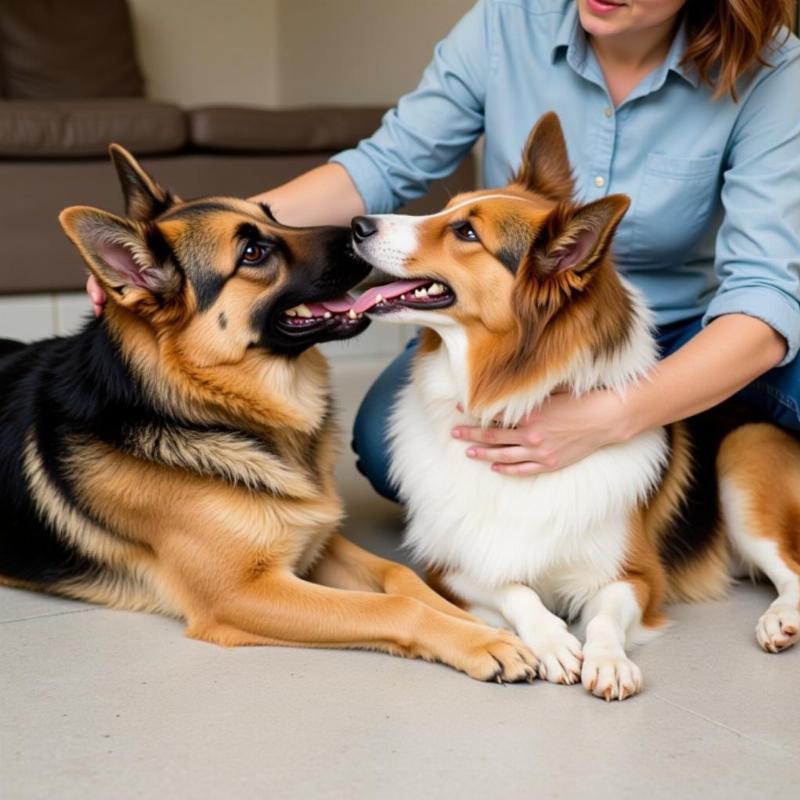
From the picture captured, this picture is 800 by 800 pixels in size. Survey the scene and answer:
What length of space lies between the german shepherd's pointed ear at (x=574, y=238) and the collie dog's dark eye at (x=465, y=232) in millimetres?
121

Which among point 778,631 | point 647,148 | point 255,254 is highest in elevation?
point 647,148

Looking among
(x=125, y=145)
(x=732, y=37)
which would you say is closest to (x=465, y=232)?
(x=732, y=37)

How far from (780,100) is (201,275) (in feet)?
3.81

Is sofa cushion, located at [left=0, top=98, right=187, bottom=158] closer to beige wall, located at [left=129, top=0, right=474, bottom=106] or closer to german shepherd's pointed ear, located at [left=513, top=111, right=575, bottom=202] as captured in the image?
beige wall, located at [left=129, top=0, right=474, bottom=106]

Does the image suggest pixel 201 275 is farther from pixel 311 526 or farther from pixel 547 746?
pixel 547 746

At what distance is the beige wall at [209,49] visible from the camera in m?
7.09

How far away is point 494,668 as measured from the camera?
1839mm

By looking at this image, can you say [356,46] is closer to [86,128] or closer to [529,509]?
[86,128]

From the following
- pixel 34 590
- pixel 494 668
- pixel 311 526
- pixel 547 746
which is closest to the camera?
pixel 547 746

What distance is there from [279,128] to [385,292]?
9.77 ft

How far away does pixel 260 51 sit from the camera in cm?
739

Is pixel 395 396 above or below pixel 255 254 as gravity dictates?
below

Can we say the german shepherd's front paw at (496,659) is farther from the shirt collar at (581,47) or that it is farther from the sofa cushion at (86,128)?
the sofa cushion at (86,128)

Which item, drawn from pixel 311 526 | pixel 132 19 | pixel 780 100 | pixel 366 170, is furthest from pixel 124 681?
pixel 132 19
